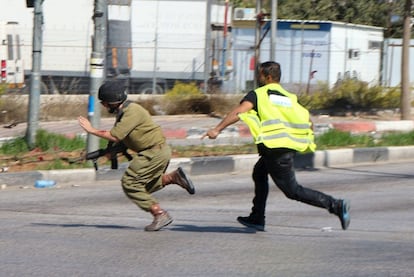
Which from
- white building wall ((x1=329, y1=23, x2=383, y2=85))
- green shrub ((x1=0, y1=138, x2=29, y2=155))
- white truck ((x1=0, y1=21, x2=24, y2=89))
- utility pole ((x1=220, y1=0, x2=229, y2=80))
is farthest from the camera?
white building wall ((x1=329, y1=23, x2=383, y2=85))

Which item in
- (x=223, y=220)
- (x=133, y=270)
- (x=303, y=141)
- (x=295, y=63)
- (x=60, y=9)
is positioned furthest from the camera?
(x=295, y=63)

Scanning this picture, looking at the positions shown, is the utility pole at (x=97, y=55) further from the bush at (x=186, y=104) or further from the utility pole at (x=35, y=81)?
the bush at (x=186, y=104)

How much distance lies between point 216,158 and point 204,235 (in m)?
5.20

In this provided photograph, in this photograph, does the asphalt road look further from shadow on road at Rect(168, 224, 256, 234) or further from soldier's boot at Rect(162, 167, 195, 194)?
soldier's boot at Rect(162, 167, 195, 194)

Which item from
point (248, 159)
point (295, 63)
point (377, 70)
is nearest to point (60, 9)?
point (295, 63)

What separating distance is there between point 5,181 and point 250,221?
4.62 metres

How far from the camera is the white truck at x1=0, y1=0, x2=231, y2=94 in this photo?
25484 millimetres

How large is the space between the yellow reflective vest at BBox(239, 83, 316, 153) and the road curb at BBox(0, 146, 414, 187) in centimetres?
496

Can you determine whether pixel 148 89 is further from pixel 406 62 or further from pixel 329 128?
pixel 329 128

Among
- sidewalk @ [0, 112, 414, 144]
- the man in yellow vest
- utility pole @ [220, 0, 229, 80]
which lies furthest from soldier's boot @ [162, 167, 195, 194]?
utility pole @ [220, 0, 229, 80]

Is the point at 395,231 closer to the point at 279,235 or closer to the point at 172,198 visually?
the point at 279,235

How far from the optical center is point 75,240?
7875 mm

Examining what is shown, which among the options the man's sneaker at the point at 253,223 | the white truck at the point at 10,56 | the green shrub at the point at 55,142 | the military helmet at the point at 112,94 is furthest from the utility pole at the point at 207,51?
the military helmet at the point at 112,94

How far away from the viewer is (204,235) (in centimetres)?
816
